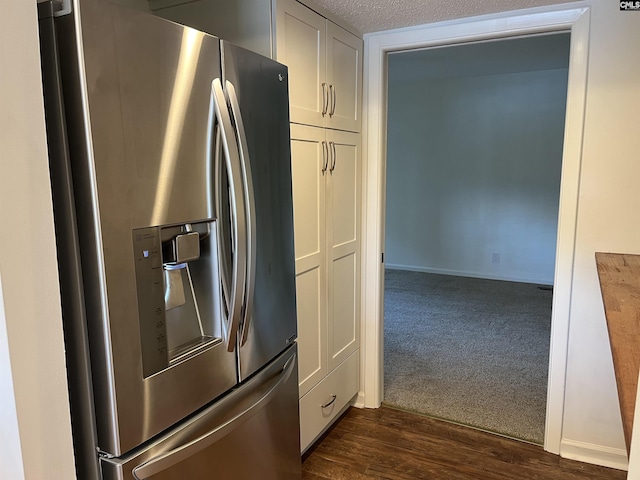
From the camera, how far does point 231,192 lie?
4.19 feet

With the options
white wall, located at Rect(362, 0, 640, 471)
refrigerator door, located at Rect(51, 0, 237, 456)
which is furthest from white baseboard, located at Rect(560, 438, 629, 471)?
refrigerator door, located at Rect(51, 0, 237, 456)

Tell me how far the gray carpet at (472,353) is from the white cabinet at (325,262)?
0.59 m

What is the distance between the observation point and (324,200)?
211cm

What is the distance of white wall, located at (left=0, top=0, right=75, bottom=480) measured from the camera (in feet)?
2.77

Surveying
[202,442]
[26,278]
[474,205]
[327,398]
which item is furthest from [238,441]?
[474,205]

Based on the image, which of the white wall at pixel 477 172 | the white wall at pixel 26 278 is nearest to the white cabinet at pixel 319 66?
the white wall at pixel 26 278

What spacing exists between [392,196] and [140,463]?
519 cm

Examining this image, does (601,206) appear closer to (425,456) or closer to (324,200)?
(324,200)

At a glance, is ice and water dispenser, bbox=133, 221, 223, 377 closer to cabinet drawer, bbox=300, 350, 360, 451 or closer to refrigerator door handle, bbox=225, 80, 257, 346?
refrigerator door handle, bbox=225, 80, 257, 346

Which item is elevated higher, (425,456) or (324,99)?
(324,99)

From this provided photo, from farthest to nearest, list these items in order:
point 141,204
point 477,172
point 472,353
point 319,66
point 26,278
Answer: point 477,172, point 472,353, point 319,66, point 141,204, point 26,278

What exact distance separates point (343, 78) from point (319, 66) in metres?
0.25

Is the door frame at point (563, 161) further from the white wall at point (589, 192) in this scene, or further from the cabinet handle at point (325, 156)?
the cabinet handle at point (325, 156)

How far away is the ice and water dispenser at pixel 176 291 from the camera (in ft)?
3.56
